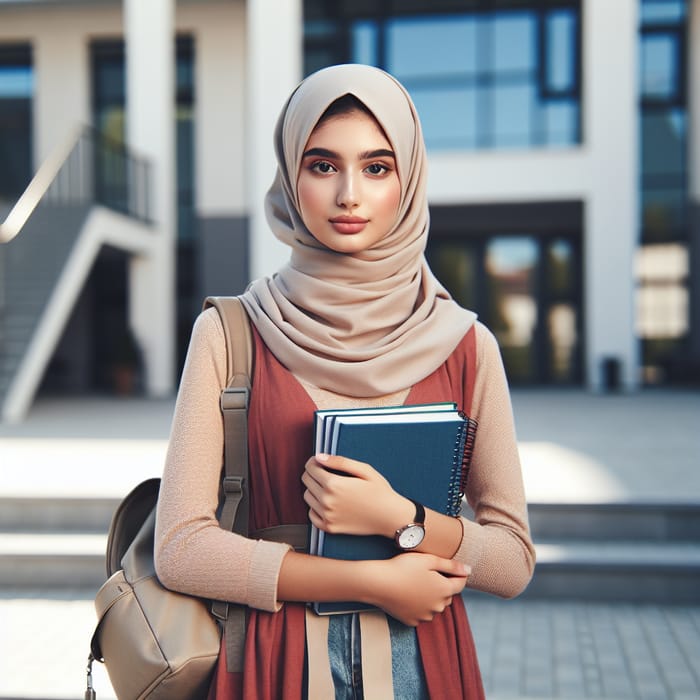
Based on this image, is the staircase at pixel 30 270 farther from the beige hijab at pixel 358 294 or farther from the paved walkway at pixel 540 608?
the beige hijab at pixel 358 294

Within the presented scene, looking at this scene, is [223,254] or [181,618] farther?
[223,254]

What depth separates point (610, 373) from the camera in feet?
37.5

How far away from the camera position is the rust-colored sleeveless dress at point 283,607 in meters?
1.21

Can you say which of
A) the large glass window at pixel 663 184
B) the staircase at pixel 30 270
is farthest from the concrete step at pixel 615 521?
the large glass window at pixel 663 184

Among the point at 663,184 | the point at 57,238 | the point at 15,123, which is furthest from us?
the point at 15,123

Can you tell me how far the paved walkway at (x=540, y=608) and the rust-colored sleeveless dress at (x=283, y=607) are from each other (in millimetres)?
2103

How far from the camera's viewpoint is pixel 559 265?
13.6 meters

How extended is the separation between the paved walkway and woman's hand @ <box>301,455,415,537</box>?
2.36 meters

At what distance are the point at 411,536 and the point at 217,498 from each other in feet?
1.07

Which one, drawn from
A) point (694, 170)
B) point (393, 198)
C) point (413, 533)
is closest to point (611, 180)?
point (694, 170)

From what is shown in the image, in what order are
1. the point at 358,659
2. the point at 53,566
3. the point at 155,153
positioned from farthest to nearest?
the point at 155,153
the point at 53,566
the point at 358,659

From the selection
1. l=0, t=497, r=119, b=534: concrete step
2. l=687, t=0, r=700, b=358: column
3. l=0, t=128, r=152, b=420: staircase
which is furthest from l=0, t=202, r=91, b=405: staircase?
l=687, t=0, r=700, b=358: column

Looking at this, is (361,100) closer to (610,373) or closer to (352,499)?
(352,499)

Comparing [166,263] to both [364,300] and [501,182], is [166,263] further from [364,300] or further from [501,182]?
[364,300]
